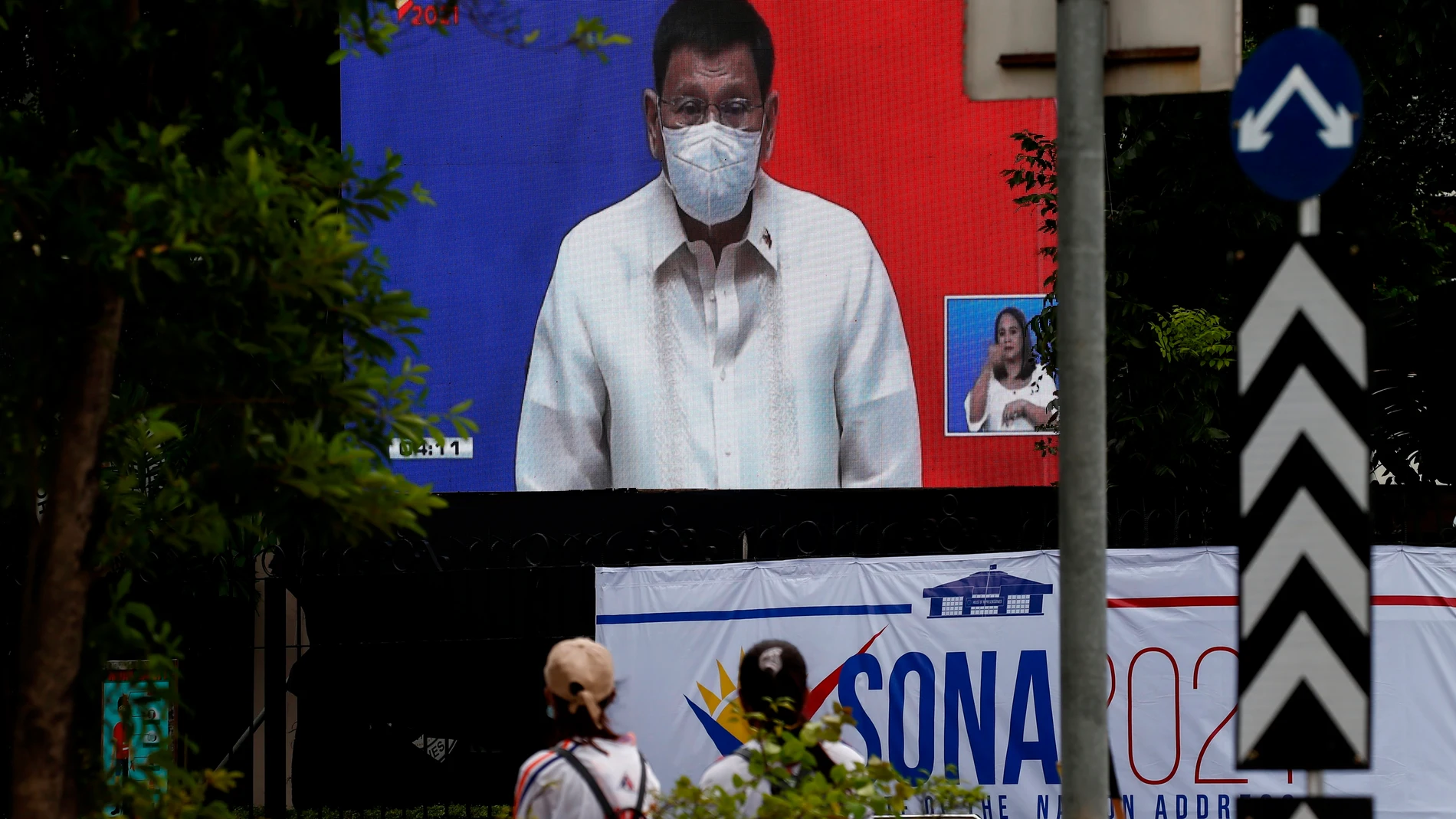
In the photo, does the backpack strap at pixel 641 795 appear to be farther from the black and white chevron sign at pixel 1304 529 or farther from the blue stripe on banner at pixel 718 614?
the blue stripe on banner at pixel 718 614

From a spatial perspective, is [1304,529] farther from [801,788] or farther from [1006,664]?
[1006,664]

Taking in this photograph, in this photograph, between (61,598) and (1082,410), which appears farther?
(61,598)

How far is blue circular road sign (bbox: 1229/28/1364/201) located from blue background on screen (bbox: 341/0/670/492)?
12.3 metres

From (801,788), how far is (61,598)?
214 cm

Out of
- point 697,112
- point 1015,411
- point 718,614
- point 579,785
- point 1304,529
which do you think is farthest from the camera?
point 697,112

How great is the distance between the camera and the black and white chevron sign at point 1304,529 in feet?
11.1

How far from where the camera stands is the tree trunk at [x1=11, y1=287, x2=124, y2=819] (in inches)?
175

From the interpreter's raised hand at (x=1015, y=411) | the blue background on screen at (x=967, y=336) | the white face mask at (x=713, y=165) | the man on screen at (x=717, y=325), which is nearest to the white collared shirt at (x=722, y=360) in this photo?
the man on screen at (x=717, y=325)

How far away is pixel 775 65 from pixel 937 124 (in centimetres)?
170

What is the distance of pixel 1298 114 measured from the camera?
3.49m

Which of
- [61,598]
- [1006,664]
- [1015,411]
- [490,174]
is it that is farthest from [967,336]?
[61,598]

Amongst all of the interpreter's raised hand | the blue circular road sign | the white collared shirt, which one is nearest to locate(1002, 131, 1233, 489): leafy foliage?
the interpreter's raised hand

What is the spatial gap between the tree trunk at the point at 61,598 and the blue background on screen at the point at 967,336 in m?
11.2

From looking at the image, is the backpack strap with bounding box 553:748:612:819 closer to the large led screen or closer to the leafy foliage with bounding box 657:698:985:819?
the leafy foliage with bounding box 657:698:985:819
